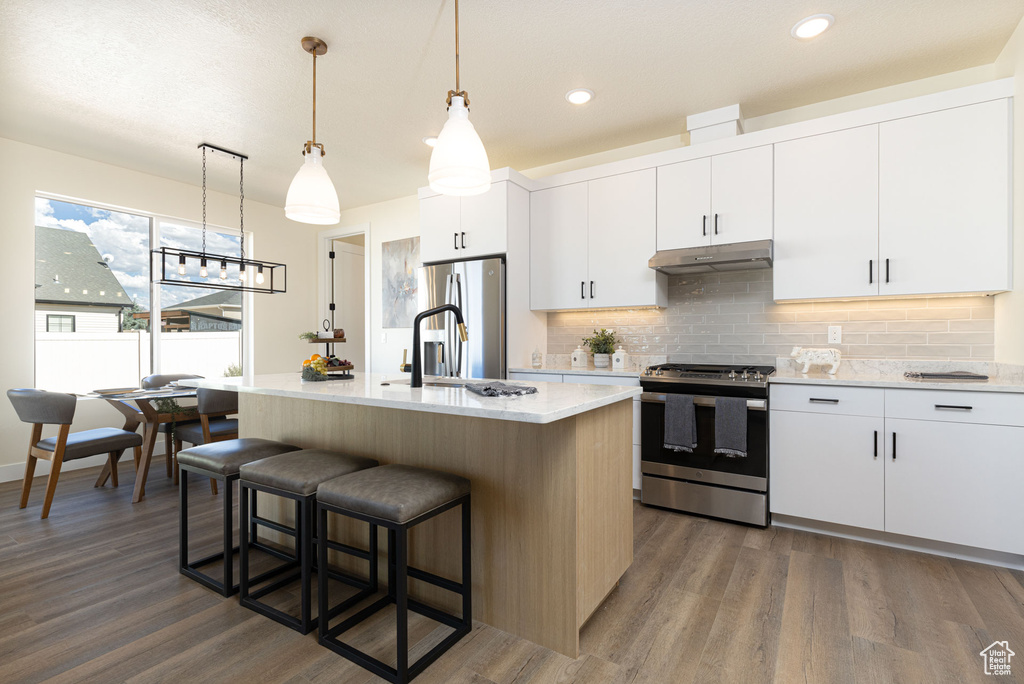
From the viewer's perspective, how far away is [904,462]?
2570mm

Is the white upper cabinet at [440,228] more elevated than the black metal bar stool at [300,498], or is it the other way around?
the white upper cabinet at [440,228]

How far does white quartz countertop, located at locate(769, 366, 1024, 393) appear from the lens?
238 centimetres

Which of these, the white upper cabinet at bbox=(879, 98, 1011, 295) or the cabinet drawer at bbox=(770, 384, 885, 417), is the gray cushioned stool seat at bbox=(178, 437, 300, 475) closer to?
the cabinet drawer at bbox=(770, 384, 885, 417)

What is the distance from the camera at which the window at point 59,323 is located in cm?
418

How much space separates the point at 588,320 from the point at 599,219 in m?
0.87

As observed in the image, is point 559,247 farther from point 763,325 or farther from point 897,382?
point 897,382

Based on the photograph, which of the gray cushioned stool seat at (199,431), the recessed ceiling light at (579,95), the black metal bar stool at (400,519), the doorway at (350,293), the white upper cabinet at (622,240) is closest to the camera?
the black metal bar stool at (400,519)

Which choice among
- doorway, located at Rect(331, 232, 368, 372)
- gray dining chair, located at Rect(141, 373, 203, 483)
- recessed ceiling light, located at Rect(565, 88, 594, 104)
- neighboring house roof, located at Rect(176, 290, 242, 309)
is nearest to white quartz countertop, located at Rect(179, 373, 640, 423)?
gray dining chair, located at Rect(141, 373, 203, 483)

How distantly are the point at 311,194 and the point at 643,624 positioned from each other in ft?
8.13

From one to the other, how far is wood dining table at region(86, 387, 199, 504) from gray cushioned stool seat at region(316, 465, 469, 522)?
Result: 243cm

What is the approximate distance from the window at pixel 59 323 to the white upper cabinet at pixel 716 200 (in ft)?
16.6

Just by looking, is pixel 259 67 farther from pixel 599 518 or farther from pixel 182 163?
pixel 599 518

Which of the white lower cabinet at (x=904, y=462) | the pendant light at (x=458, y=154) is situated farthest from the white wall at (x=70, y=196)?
the white lower cabinet at (x=904, y=462)

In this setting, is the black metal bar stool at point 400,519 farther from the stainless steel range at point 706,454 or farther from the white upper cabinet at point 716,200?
the white upper cabinet at point 716,200
